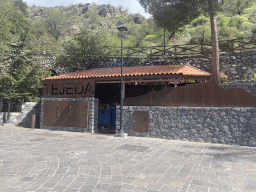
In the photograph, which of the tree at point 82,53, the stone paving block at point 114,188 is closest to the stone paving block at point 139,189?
the stone paving block at point 114,188

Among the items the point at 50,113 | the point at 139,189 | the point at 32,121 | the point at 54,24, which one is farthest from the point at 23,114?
the point at 54,24

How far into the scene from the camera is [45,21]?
53281 millimetres

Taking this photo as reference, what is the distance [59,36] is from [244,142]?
172 ft

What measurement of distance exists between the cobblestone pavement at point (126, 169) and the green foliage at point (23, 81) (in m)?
9.16

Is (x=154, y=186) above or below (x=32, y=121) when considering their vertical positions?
below

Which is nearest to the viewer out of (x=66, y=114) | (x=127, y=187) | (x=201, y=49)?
(x=127, y=187)

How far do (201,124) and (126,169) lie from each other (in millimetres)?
5272

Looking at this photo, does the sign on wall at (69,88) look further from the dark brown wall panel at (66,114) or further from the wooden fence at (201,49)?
the wooden fence at (201,49)

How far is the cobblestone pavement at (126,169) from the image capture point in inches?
152

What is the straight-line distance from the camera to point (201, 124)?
346 inches

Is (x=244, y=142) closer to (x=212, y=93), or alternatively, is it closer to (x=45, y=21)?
(x=212, y=93)

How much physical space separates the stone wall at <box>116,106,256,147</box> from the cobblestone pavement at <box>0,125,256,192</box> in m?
0.94

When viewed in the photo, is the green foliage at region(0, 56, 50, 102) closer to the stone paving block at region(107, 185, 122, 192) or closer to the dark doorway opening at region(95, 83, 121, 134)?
the dark doorway opening at region(95, 83, 121, 134)

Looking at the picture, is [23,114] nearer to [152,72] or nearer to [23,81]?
[23,81]
